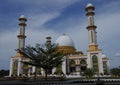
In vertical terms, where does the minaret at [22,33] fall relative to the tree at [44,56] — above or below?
above

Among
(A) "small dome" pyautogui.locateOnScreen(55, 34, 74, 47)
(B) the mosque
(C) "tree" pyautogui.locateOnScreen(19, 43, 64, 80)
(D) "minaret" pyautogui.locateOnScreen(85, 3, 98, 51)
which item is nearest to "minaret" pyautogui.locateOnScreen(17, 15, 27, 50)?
(B) the mosque

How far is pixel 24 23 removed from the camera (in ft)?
197

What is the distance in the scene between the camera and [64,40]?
62875 millimetres

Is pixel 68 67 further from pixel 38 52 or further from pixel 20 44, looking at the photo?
pixel 38 52

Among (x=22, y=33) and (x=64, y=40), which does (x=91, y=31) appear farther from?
(x=22, y=33)

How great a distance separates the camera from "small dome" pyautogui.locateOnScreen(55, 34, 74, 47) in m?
61.9

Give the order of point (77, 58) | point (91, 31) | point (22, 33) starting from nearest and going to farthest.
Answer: point (91, 31) < point (77, 58) < point (22, 33)

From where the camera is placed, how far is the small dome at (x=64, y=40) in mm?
61925

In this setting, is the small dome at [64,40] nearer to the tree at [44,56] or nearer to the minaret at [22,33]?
the minaret at [22,33]

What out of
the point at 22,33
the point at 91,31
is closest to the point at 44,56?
the point at 91,31

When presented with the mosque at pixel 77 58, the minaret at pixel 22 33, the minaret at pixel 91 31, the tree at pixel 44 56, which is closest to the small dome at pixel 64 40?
the mosque at pixel 77 58

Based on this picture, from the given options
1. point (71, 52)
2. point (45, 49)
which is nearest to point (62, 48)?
point (71, 52)

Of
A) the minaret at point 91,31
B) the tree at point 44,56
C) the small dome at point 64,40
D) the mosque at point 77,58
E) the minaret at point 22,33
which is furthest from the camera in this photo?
the small dome at point 64,40

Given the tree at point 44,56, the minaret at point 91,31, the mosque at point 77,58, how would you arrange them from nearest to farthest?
the tree at point 44,56 < the mosque at point 77,58 < the minaret at point 91,31
